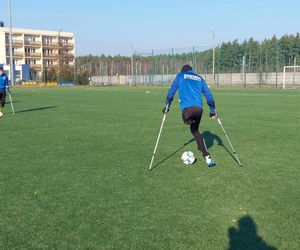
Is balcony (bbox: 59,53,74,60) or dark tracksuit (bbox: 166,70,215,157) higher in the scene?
balcony (bbox: 59,53,74,60)

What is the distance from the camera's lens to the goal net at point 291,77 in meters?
50.0

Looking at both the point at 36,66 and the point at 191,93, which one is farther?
the point at 36,66

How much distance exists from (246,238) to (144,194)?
6.87 ft

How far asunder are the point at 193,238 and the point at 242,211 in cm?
119

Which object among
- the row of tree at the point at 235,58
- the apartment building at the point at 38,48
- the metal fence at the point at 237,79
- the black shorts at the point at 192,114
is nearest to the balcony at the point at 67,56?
the apartment building at the point at 38,48

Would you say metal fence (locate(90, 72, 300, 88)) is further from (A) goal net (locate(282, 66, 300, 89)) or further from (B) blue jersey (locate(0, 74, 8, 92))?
(B) blue jersey (locate(0, 74, 8, 92))

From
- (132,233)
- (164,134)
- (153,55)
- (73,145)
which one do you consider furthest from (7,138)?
(153,55)

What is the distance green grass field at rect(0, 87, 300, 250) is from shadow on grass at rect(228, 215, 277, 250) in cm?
1

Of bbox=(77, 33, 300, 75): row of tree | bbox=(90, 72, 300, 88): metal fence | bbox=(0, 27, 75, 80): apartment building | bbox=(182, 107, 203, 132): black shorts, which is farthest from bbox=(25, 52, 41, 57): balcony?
bbox=(182, 107, 203, 132): black shorts

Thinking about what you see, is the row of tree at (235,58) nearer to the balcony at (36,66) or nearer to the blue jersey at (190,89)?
the blue jersey at (190,89)

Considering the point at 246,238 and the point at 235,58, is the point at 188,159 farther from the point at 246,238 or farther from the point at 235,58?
the point at 235,58

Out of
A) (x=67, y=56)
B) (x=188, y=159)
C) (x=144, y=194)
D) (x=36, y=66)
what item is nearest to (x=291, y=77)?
(x=188, y=159)

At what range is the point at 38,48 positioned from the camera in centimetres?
11500

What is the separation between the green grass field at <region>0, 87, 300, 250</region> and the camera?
190 inches
